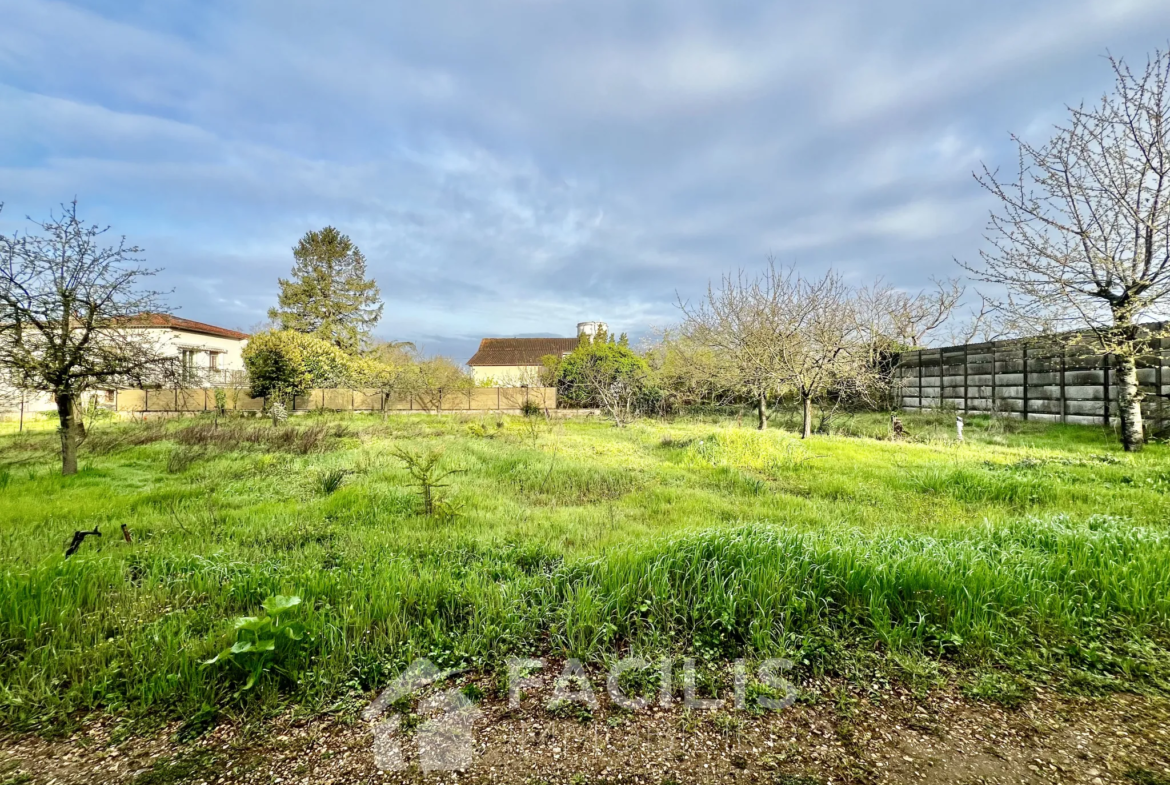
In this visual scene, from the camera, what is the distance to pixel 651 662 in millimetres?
2145

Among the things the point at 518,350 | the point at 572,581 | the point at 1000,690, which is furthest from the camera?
the point at 518,350

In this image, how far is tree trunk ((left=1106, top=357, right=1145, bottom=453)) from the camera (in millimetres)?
8023

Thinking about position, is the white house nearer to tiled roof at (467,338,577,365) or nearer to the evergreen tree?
the evergreen tree

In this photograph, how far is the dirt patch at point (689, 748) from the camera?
1.53m

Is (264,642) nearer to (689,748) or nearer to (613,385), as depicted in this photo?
(689,748)

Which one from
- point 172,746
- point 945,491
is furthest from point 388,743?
point 945,491

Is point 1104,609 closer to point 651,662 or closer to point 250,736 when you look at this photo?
point 651,662

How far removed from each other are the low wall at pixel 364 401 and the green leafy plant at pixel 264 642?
63.8 ft

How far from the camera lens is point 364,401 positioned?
22.4 meters

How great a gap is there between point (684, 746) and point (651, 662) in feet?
1.55

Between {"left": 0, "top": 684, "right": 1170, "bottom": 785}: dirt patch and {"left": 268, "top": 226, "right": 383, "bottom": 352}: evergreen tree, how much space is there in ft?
110

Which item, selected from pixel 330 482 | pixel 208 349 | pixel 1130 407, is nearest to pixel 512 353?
pixel 208 349

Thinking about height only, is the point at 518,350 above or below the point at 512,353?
above

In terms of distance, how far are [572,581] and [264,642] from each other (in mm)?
1635
